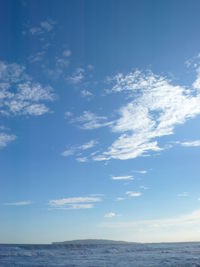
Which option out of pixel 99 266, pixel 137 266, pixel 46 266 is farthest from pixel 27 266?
pixel 137 266

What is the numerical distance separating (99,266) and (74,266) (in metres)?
2.25

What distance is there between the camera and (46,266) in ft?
86.7

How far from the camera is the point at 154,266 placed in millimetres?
25672

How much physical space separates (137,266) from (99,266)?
336 centimetres

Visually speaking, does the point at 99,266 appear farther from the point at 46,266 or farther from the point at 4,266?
the point at 4,266

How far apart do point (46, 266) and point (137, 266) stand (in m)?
8.05

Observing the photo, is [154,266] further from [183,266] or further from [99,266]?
[99,266]

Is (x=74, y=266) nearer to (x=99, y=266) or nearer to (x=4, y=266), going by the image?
(x=99, y=266)

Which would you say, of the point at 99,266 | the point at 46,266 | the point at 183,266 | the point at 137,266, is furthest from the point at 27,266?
the point at 183,266

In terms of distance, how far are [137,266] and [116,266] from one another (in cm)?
185

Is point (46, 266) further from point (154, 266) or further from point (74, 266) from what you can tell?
point (154, 266)

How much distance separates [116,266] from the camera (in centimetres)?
2631

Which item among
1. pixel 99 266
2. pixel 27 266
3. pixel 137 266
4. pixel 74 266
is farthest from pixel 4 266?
pixel 137 266

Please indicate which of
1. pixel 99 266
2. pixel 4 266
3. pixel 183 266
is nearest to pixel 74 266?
pixel 99 266
